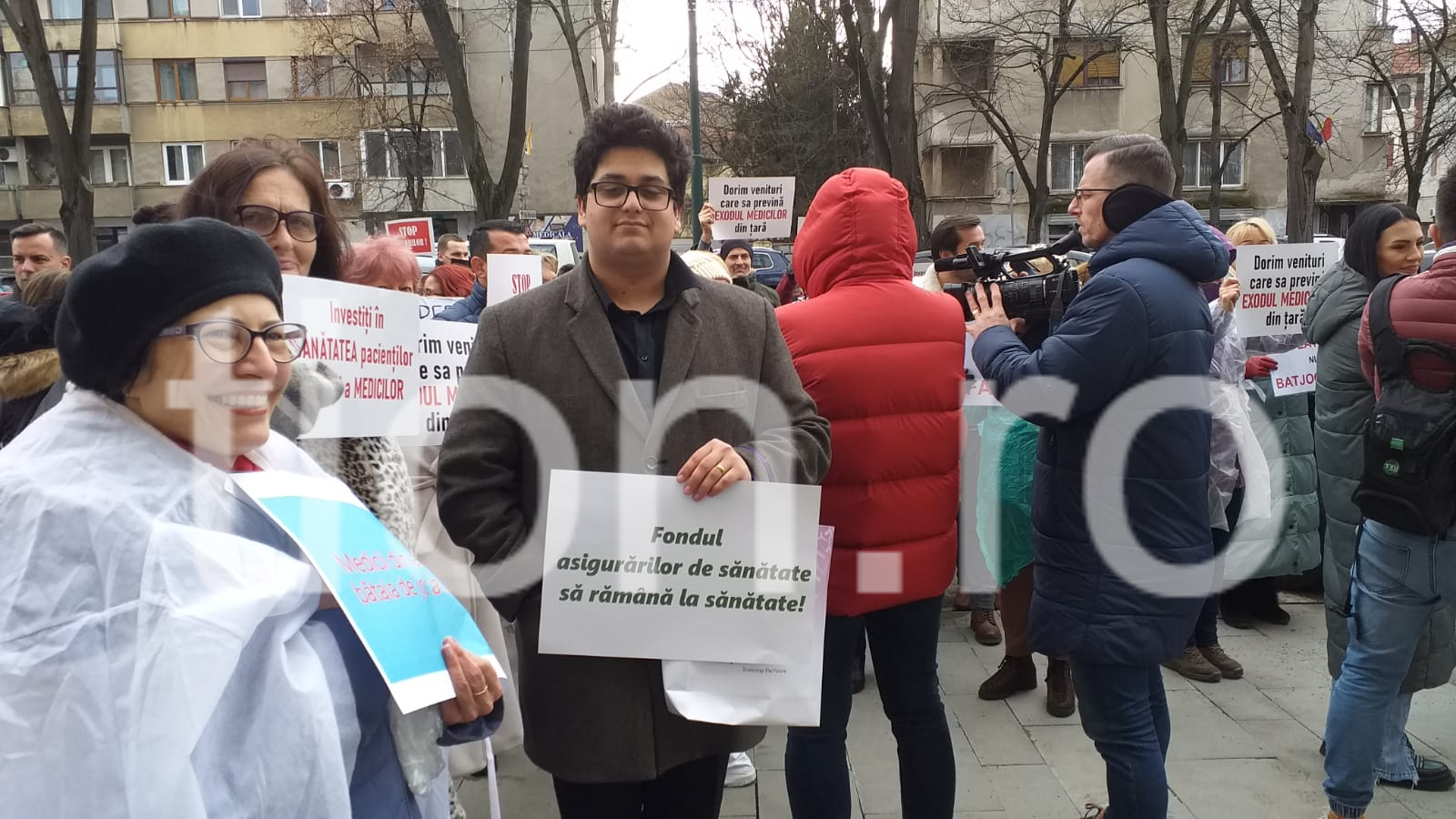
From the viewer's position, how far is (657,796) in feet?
7.47

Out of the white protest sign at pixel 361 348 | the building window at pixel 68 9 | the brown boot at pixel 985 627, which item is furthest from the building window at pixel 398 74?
the white protest sign at pixel 361 348

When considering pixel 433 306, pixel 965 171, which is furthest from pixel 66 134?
pixel 965 171

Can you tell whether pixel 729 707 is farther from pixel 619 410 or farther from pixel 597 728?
pixel 619 410

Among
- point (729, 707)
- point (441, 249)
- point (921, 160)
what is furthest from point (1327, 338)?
point (921, 160)

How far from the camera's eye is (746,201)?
1037 cm

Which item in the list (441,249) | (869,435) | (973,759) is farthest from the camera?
(441,249)

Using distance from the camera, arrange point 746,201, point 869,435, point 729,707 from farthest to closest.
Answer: point 746,201 → point 869,435 → point 729,707

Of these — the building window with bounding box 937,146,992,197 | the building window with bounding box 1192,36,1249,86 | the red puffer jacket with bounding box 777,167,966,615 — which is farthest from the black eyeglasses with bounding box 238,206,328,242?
the building window with bounding box 937,146,992,197

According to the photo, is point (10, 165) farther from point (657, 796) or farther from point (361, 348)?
point (657, 796)

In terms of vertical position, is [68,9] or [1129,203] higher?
[68,9]

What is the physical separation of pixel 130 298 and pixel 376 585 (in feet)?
1.68

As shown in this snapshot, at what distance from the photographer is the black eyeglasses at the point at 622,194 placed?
7.13ft

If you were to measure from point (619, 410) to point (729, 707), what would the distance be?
644 mm

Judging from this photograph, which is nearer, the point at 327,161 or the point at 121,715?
the point at 121,715
